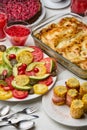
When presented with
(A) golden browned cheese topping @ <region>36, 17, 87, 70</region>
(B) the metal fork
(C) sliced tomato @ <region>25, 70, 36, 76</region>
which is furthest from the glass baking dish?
(B) the metal fork

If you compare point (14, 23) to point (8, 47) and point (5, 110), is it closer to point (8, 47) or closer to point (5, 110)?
point (8, 47)

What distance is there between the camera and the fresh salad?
1293mm

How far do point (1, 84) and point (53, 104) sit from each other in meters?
0.21

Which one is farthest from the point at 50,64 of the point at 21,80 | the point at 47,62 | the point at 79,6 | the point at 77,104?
the point at 79,6

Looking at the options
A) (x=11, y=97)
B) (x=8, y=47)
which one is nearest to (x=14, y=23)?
(x=8, y=47)

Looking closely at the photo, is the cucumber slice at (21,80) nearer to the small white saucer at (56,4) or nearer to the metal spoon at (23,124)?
the metal spoon at (23,124)

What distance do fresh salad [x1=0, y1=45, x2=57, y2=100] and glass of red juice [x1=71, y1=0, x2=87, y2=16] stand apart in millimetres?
365

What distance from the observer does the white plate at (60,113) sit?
3.94 ft

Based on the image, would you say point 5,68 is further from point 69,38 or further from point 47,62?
point 69,38

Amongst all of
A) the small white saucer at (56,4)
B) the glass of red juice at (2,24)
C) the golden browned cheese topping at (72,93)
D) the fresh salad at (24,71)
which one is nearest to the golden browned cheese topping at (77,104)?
the golden browned cheese topping at (72,93)

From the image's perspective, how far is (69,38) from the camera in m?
1.51

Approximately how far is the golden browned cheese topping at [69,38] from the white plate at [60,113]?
188mm

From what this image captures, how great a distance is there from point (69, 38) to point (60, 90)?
0.33m

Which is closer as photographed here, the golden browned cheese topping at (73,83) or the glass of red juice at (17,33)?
the golden browned cheese topping at (73,83)
